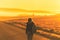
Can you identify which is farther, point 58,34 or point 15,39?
point 15,39

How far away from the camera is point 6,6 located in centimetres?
102

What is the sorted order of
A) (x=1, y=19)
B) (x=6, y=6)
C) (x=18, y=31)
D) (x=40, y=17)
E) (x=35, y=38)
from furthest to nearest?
(x=40, y=17), (x=1, y=19), (x=6, y=6), (x=18, y=31), (x=35, y=38)

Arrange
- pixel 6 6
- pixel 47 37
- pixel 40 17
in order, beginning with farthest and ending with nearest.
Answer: pixel 40 17 → pixel 6 6 → pixel 47 37

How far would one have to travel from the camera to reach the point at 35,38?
0.66m

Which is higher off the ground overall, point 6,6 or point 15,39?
point 6,6

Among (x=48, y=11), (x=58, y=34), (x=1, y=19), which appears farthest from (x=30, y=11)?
(x=58, y=34)

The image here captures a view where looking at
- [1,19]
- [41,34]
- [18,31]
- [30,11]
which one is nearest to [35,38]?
[41,34]

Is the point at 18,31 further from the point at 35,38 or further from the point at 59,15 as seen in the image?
the point at 59,15

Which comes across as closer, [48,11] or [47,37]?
[47,37]

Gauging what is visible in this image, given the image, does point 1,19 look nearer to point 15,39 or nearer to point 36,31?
point 15,39

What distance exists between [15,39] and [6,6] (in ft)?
1.21

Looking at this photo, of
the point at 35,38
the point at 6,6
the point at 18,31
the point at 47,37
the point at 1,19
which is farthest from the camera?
the point at 1,19

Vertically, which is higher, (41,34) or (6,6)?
(6,6)

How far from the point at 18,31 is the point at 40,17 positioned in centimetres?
49
